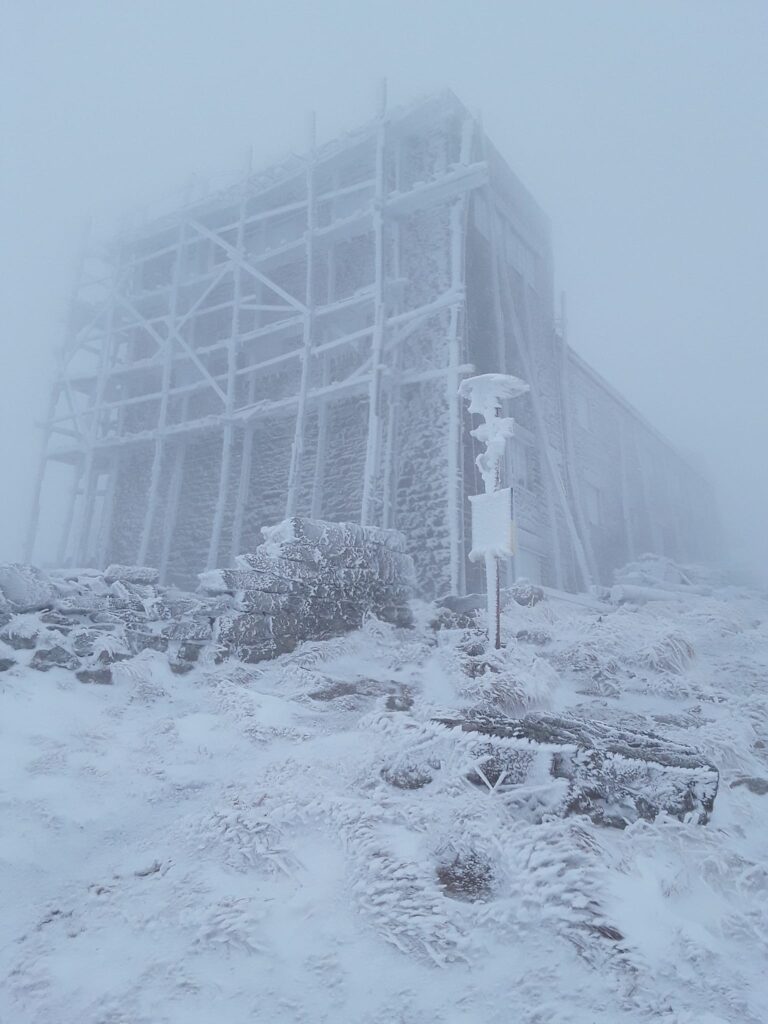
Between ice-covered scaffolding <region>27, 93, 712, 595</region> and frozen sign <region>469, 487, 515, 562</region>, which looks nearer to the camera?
frozen sign <region>469, 487, 515, 562</region>

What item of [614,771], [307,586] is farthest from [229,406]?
[614,771]

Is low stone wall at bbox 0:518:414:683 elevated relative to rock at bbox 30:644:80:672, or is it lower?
elevated

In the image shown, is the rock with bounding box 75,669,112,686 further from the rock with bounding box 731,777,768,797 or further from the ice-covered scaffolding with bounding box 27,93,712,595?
the ice-covered scaffolding with bounding box 27,93,712,595

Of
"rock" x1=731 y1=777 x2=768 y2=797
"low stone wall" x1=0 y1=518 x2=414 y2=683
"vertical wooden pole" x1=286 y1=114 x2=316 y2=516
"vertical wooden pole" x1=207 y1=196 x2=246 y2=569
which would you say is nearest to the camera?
"rock" x1=731 y1=777 x2=768 y2=797

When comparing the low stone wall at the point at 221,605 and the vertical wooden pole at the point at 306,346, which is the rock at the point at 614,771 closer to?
the low stone wall at the point at 221,605

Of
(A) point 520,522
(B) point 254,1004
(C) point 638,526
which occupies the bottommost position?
(B) point 254,1004

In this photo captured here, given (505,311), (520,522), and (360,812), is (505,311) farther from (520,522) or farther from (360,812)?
(360,812)

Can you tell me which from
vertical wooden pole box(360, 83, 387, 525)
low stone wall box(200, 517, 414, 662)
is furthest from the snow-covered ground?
vertical wooden pole box(360, 83, 387, 525)

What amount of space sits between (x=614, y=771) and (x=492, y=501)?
10.4 ft

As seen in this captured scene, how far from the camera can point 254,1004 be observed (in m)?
2.24

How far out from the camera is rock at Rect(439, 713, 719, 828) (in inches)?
132

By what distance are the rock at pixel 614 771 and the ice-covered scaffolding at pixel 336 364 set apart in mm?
7233

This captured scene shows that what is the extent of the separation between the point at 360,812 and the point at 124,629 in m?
2.85

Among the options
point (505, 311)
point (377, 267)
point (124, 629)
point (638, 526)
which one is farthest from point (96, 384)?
point (638, 526)
